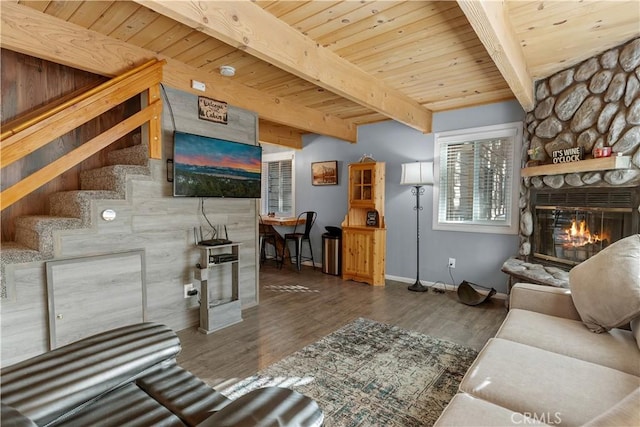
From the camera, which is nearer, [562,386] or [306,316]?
[562,386]

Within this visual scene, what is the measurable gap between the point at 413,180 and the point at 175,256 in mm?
3009

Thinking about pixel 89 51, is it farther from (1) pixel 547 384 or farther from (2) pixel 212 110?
(1) pixel 547 384

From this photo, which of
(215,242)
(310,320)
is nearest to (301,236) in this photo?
(310,320)

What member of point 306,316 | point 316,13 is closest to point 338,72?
point 316,13

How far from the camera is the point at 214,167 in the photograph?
10.1 ft

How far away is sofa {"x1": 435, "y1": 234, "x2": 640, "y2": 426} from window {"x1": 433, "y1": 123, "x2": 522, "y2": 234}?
1.99m

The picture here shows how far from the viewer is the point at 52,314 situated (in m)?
2.19

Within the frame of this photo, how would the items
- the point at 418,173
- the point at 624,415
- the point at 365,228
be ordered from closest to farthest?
1. the point at 624,415
2. the point at 418,173
3. the point at 365,228

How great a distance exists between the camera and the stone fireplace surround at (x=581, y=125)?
8.28 feet

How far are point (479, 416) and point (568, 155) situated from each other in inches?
111

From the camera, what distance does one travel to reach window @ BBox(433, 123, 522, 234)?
12.7 feet

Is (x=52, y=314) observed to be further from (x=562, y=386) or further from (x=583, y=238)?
(x=583, y=238)

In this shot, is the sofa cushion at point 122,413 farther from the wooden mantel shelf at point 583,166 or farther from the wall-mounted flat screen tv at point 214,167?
the wooden mantel shelf at point 583,166

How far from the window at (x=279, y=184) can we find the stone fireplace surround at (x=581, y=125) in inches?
151
